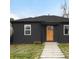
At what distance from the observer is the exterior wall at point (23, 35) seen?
18188 mm

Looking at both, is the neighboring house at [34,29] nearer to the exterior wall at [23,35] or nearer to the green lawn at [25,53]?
the exterior wall at [23,35]

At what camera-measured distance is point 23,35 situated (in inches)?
725

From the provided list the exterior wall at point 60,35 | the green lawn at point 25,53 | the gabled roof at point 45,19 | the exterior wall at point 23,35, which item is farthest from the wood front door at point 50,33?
the green lawn at point 25,53

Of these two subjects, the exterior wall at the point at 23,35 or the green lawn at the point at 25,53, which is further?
the exterior wall at the point at 23,35

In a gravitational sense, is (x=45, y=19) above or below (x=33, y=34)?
above

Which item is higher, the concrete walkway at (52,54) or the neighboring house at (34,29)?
the neighboring house at (34,29)

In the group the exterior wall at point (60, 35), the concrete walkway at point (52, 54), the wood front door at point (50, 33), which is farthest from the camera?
the wood front door at point (50, 33)

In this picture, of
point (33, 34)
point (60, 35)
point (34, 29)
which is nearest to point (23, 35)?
point (33, 34)

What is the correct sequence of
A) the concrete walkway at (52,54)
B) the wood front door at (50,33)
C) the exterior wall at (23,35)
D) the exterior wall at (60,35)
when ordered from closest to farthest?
the concrete walkway at (52,54)
the exterior wall at (23,35)
the exterior wall at (60,35)
the wood front door at (50,33)

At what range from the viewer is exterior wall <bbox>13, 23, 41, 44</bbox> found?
59.7 feet

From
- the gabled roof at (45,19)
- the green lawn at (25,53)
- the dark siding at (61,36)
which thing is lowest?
the green lawn at (25,53)

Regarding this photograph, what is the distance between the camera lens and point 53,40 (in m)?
19.1

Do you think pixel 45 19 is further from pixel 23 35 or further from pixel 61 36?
pixel 23 35
